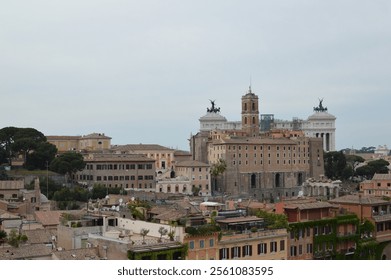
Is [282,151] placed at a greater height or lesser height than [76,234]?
greater

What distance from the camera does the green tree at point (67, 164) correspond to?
3572 centimetres

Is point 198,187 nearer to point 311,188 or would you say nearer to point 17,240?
point 311,188

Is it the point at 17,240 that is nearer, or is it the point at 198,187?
the point at 17,240

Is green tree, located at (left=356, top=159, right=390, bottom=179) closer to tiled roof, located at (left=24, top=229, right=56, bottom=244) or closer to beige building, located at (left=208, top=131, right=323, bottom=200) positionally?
beige building, located at (left=208, top=131, right=323, bottom=200)

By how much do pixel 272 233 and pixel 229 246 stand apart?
58.8 inches

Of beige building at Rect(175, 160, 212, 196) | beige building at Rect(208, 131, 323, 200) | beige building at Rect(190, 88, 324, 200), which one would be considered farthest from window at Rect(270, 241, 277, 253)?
beige building at Rect(208, 131, 323, 200)

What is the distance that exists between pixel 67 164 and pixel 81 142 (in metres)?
13.1

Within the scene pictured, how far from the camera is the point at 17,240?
13.9 metres

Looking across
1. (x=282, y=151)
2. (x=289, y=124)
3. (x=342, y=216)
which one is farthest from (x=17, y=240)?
(x=289, y=124)

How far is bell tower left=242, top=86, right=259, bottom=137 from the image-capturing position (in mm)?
51062

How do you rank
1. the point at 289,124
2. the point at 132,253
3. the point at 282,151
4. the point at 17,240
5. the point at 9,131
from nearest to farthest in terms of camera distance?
the point at 132,253
the point at 17,240
the point at 9,131
the point at 282,151
the point at 289,124

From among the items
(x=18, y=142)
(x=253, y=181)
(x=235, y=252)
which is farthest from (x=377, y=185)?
(x=235, y=252)

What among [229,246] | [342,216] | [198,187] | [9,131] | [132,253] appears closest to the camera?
[132,253]

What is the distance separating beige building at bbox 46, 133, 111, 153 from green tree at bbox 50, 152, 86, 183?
987 centimetres
